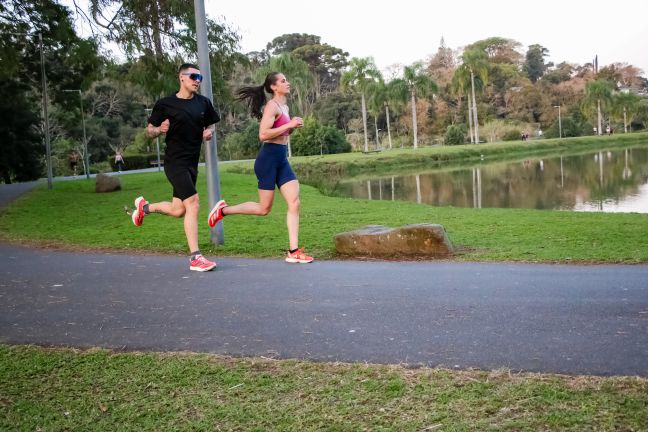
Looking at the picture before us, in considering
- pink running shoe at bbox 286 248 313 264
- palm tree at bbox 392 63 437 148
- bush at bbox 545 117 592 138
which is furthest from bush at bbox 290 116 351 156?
pink running shoe at bbox 286 248 313 264

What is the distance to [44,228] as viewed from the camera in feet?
44.8

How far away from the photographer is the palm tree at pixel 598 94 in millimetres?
91938

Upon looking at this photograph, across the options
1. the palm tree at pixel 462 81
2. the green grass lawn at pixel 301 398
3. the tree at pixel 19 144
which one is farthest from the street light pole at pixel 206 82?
the palm tree at pixel 462 81

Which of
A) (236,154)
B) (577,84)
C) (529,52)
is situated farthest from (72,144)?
(529,52)

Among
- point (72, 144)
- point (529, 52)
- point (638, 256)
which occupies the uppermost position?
point (529, 52)

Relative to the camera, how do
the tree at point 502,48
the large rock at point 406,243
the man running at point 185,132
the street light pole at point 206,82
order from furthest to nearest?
the tree at point 502,48 → the street light pole at point 206,82 → the large rock at point 406,243 → the man running at point 185,132

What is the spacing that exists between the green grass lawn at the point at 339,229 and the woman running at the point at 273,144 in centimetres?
154

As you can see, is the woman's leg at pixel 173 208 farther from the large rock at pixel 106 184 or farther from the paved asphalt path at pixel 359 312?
the large rock at pixel 106 184

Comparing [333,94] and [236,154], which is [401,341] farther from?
[333,94]

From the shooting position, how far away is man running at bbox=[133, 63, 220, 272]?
7.05m

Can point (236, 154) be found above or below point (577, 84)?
A: below

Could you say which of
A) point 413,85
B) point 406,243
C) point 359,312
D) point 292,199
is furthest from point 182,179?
point 413,85

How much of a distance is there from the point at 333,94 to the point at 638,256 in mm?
78655

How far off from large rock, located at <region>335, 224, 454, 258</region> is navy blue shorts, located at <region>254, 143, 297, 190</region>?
5.51 ft
